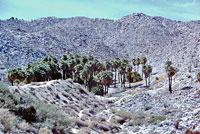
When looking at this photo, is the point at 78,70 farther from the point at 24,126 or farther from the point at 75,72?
the point at 24,126

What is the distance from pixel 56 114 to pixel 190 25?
170 meters

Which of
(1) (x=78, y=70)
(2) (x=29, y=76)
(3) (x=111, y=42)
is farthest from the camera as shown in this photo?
(3) (x=111, y=42)

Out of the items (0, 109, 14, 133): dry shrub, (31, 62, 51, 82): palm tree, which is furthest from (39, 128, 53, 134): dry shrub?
(31, 62, 51, 82): palm tree

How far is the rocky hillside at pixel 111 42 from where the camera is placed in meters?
103

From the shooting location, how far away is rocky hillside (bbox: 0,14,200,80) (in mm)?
102625

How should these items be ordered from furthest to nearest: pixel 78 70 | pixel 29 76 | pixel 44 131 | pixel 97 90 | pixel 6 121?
pixel 78 70, pixel 97 90, pixel 29 76, pixel 44 131, pixel 6 121

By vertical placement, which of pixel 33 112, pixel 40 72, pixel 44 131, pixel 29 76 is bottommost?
pixel 44 131

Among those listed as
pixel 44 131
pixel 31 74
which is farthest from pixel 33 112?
pixel 31 74

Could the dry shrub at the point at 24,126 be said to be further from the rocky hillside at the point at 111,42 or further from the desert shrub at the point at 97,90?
the rocky hillside at the point at 111,42

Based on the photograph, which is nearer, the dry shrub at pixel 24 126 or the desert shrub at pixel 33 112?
the dry shrub at pixel 24 126

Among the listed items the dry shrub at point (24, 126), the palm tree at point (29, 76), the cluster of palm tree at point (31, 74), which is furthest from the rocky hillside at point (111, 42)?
the dry shrub at point (24, 126)

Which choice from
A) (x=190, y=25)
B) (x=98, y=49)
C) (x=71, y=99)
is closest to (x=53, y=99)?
(x=71, y=99)

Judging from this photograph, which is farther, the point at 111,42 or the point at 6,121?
the point at 111,42

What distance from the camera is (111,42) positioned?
166 m
